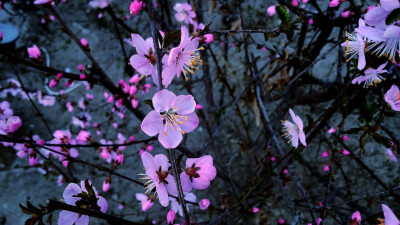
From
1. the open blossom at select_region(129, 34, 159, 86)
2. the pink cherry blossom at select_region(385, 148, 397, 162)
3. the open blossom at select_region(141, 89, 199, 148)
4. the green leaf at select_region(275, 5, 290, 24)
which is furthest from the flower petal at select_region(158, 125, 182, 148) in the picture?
the pink cherry blossom at select_region(385, 148, 397, 162)

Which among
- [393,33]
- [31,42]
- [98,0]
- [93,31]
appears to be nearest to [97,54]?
[93,31]

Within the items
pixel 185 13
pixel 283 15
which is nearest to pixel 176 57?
pixel 283 15

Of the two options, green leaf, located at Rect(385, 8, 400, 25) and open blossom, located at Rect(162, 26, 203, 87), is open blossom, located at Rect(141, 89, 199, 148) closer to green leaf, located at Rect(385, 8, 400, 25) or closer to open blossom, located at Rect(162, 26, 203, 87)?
open blossom, located at Rect(162, 26, 203, 87)

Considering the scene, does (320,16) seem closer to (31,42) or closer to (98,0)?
(98,0)

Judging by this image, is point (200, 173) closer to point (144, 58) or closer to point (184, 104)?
point (184, 104)

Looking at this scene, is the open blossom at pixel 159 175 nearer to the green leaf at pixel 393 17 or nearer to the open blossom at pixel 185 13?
the green leaf at pixel 393 17

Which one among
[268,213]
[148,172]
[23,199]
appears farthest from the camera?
[23,199]
